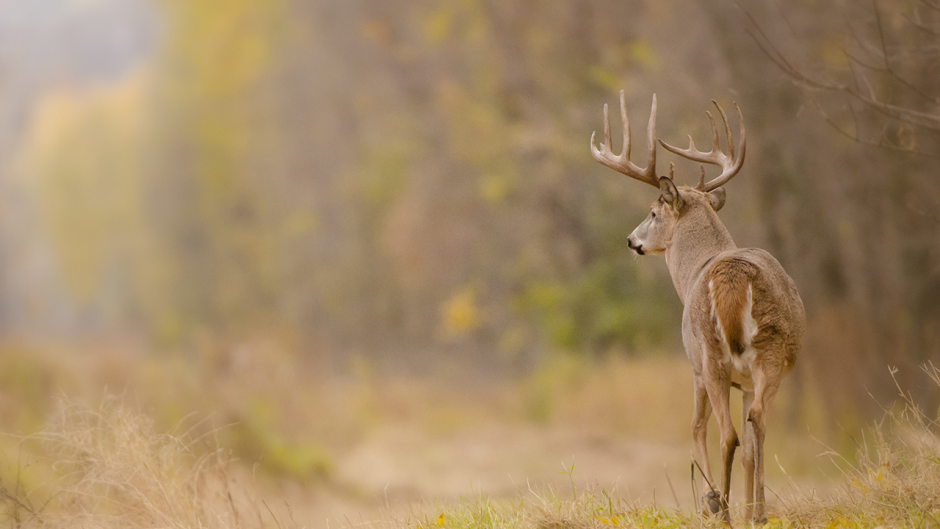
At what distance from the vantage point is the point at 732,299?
15.3 ft

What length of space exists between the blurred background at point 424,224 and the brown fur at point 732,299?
1565 mm

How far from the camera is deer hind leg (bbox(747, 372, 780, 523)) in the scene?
4.55m

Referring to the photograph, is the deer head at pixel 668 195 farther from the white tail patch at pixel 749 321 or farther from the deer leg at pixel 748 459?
the deer leg at pixel 748 459

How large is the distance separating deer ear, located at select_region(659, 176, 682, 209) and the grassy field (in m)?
1.79

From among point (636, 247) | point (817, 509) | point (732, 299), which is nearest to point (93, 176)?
point (636, 247)

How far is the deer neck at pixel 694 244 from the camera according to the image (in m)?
5.37

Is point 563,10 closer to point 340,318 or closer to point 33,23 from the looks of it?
point 340,318

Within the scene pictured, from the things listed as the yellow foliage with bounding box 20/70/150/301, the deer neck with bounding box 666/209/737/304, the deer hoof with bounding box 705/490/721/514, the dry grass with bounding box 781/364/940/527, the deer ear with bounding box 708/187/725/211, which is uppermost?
the yellow foliage with bounding box 20/70/150/301

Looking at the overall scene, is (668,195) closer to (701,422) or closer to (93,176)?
(701,422)

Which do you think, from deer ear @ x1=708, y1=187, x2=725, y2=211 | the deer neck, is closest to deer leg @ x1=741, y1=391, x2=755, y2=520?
the deer neck

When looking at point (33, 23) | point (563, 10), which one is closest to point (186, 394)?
point (563, 10)

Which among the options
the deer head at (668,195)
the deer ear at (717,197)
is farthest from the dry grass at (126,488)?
the deer ear at (717,197)

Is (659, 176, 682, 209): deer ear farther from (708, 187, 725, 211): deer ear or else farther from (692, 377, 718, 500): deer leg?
(692, 377, 718, 500): deer leg

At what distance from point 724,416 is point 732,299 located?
608 mm
